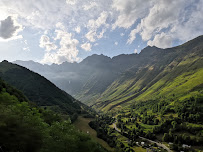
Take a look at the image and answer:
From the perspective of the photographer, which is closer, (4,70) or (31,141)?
(31,141)

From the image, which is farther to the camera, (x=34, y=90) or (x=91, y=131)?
(x=34, y=90)

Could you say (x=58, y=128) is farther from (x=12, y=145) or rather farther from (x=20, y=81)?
(x=20, y=81)

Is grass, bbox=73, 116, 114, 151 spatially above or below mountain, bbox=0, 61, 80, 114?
below

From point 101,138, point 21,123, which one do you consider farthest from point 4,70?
point 21,123

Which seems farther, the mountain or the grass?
the mountain

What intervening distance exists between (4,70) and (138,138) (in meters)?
221

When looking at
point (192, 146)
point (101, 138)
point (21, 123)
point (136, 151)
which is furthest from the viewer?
point (192, 146)

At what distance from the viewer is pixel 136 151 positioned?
13900cm

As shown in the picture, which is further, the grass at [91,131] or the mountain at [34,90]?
the mountain at [34,90]

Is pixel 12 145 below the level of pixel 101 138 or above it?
above

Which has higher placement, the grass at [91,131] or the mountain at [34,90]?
the mountain at [34,90]

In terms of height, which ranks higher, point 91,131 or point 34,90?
point 34,90

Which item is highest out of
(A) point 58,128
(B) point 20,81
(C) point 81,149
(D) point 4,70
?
(D) point 4,70

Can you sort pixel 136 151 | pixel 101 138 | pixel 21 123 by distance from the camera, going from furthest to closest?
pixel 136 151 → pixel 101 138 → pixel 21 123
